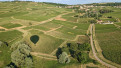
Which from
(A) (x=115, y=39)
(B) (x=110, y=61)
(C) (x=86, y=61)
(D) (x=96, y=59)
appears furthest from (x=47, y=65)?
(A) (x=115, y=39)

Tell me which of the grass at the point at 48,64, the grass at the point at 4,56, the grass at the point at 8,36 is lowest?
the grass at the point at 48,64

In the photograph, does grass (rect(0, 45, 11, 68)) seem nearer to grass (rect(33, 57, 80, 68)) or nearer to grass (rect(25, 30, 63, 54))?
grass (rect(25, 30, 63, 54))

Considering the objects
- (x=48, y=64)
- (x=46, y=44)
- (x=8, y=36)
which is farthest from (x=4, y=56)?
(x=8, y=36)

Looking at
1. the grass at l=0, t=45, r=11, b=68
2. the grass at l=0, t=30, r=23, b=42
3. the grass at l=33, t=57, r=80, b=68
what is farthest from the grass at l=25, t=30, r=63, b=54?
the grass at l=0, t=45, r=11, b=68

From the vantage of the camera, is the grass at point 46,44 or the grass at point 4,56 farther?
the grass at point 46,44

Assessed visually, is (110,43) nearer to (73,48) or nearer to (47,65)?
(73,48)

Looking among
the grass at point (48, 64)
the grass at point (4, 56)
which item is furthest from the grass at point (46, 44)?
the grass at point (4, 56)

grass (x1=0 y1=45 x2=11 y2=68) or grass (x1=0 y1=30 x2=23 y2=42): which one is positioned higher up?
grass (x1=0 y1=30 x2=23 y2=42)

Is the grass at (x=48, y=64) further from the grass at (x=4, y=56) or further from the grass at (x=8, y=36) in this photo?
the grass at (x=8, y=36)

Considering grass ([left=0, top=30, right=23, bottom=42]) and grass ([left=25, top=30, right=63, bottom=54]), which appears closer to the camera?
grass ([left=25, top=30, right=63, bottom=54])

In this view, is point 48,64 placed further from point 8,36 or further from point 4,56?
point 8,36

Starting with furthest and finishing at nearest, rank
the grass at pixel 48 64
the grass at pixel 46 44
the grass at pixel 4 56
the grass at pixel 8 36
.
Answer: the grass at pixel 8 36 → the grass at pixel 46 44 → the grass at pixel 4 56 → the grass at pixel 48 64
